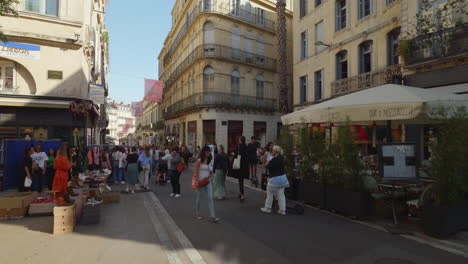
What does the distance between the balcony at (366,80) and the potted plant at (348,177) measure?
7.69 metres

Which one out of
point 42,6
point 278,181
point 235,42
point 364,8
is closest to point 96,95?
point 42,6

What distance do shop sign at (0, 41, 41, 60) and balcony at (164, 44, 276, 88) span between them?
15.8m

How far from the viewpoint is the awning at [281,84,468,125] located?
19.8ft

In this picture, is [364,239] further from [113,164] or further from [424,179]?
[113,164]

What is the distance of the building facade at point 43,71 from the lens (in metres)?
13.5

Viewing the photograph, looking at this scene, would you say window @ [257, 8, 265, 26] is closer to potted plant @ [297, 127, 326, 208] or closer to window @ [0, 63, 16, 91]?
window @ [0, 63, 16, 91]

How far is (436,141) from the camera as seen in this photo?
565 cm

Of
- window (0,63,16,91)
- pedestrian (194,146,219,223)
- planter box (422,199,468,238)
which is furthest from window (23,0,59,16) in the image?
planter box (422,199,468,238)

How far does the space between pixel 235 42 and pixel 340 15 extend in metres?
12.7

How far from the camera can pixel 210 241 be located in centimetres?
552

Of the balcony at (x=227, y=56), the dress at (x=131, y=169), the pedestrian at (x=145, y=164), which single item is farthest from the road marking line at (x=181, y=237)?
the balcony at (x=227, y=56)

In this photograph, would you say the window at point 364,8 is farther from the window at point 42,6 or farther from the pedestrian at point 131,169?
the window at point 42,6

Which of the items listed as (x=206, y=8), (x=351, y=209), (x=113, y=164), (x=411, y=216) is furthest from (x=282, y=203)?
(x=206, y=8)

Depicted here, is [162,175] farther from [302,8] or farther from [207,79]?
[302,8]
